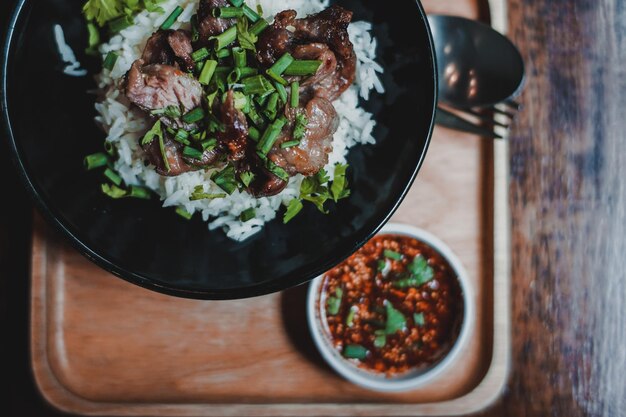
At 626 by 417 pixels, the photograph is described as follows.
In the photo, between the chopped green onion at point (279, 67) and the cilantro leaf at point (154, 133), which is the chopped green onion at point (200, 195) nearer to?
the cilantro leaf at point (154, 133)

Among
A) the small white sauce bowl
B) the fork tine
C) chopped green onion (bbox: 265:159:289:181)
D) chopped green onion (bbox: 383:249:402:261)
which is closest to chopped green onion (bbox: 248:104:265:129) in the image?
chopped green onion (bbox: 265:159:289:181)

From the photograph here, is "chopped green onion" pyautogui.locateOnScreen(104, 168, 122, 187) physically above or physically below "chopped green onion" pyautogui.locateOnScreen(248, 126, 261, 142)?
below

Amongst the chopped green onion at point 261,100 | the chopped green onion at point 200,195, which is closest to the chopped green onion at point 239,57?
the chopped green onion at point 261,100

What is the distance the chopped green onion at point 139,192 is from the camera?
2168mm

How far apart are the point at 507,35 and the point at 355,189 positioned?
1.01 meters

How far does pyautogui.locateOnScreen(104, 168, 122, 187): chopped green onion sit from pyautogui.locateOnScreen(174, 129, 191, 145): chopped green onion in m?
0.35

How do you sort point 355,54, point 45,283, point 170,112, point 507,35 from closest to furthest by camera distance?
point 170,112 < point 355,54 < point 45,283 < point 507,35

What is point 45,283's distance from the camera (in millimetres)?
2395

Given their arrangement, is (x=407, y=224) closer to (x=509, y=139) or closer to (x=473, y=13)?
(x=509, y=139)

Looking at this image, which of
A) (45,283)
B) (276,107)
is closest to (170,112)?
(276,107)

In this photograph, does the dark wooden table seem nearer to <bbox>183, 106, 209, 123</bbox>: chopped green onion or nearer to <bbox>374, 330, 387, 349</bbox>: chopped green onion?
<bbox>374, 330, 387, 349</bbox>: chopped green onion

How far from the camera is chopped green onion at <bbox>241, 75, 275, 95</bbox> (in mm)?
1892

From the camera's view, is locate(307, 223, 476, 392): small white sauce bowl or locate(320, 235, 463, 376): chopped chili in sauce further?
locate(320, 235, 463, 376): chopped chili in sauce

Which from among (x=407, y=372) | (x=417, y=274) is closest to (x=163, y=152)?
(x=417, y=274)
